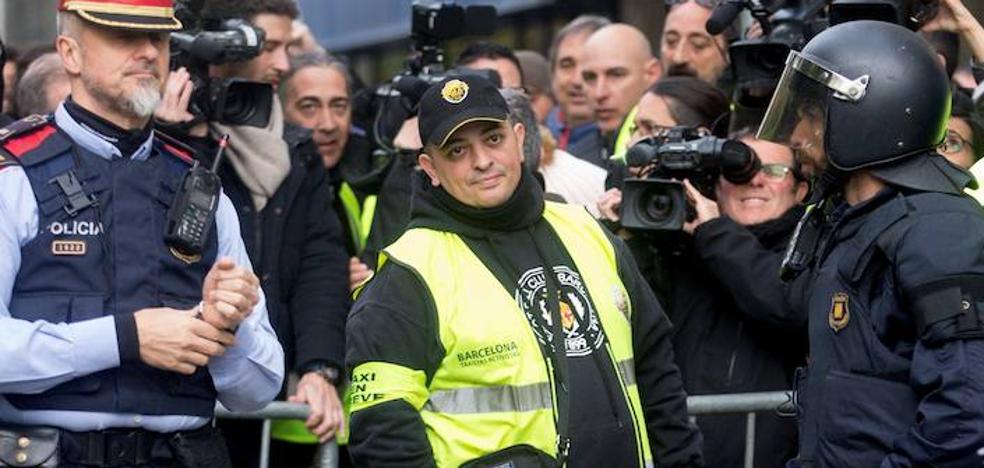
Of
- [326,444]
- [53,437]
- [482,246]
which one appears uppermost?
[482,246]

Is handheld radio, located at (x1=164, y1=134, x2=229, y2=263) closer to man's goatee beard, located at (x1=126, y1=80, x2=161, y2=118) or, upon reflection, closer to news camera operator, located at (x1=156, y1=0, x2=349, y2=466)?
man's goatee beard, located at (x1=126, y1=80, x2=161, y2=118)

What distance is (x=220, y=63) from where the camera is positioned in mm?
6375

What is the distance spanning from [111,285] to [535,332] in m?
1.17

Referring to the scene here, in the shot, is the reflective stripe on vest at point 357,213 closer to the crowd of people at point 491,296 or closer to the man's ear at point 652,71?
the crowd of people at point 491,296

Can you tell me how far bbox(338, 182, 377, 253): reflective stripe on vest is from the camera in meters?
7.29

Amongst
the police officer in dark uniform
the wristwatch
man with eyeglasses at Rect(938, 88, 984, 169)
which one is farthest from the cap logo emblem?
man with eyeglasses at Rect(938, 88, 984, 169)

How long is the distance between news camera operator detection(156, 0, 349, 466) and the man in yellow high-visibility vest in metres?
1.21

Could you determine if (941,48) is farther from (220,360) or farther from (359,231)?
(220,360)

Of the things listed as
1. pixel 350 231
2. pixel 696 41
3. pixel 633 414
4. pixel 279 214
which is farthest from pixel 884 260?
pixel 696 41

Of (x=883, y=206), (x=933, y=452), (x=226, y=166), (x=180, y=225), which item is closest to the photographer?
(x=933, y=452)

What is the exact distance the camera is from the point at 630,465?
5090mm

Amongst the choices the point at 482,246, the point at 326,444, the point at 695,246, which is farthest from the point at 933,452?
the point at 326,444

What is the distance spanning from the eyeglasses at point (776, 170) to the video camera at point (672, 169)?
0.37 ft

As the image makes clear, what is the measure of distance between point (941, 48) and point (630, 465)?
2272mm
